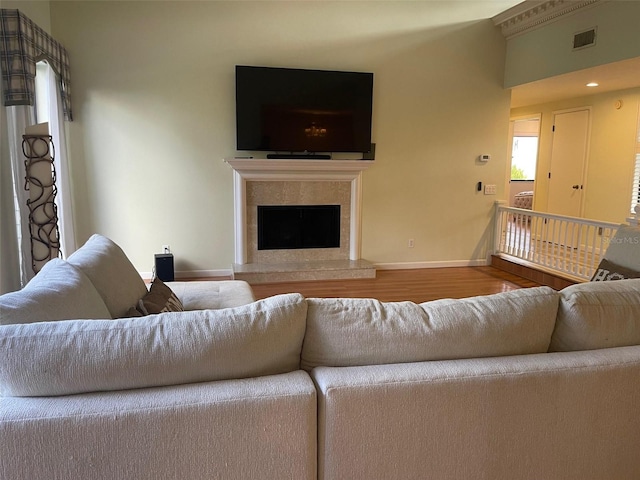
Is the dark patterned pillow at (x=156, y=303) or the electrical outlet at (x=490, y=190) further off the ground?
the electrical outlet at (x=490, y=190)

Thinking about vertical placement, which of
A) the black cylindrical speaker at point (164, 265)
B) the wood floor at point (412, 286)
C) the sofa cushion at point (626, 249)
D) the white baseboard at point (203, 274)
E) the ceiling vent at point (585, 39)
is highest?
the ceiling vent at point (585, 39)

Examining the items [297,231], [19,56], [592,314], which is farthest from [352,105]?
[592,314]

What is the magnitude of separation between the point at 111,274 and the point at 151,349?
45.7 inches

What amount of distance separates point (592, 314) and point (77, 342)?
5.13 ft

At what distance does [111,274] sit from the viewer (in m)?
2.23

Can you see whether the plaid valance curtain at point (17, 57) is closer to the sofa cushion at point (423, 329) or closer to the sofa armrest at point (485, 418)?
the sofa cushion at point (423, 329)

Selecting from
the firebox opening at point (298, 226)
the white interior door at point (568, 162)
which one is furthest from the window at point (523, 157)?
the firebox opening at point (298, 226)

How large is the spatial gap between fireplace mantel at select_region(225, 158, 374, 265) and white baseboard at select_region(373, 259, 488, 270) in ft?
2.58

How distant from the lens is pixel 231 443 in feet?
3.96

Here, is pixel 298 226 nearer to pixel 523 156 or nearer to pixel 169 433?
pixel 169 433

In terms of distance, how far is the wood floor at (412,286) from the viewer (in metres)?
5.02

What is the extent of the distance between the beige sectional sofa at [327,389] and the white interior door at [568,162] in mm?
6241

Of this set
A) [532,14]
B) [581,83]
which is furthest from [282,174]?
[581,83]

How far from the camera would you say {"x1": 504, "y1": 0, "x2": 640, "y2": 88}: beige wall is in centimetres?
438
